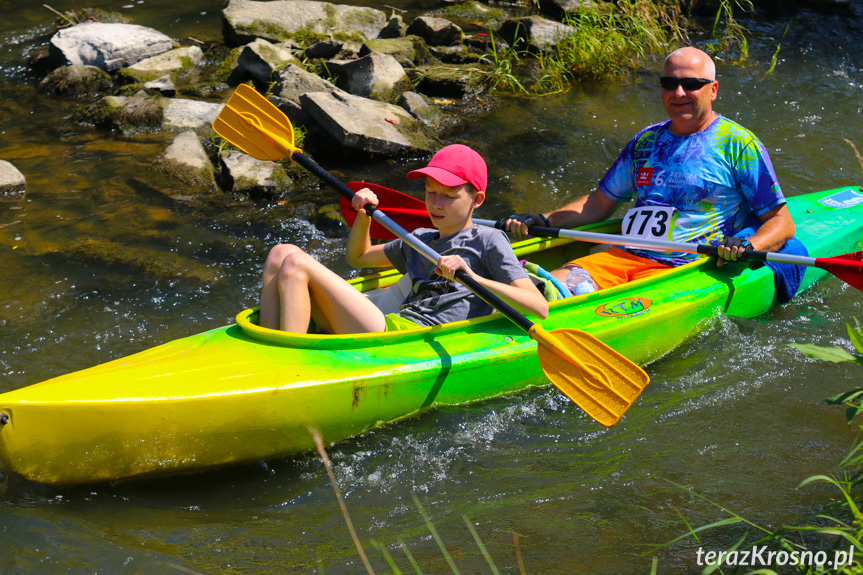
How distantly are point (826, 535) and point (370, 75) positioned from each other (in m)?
5.37

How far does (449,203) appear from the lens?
9.84 ft

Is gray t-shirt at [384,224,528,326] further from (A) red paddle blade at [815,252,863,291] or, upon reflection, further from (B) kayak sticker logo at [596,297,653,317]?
(A) red paddle blade at [815,252,863,291]

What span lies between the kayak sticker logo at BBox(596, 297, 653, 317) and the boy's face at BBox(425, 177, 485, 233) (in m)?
0.80

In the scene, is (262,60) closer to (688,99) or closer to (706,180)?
(688,99)

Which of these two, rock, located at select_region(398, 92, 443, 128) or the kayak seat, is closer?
the kayak seat

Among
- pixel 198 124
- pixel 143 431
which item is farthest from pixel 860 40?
pixel 143 431

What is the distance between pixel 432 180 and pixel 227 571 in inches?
60.2

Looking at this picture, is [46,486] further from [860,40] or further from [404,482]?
[860,40]

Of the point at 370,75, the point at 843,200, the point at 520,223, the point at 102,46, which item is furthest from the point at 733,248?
the point at 102,46

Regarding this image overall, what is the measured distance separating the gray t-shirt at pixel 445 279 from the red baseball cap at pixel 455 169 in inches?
8.8

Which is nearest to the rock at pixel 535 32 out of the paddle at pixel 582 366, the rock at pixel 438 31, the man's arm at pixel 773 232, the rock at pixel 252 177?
the rock at pixel 438 31

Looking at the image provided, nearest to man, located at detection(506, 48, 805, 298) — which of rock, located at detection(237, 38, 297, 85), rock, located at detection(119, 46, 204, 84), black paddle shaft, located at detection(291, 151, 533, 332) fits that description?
black paddle shaft, located at detection(291, 151, 533, 332)

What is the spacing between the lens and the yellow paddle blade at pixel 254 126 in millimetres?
4059

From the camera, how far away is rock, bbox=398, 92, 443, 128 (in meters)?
6.42
